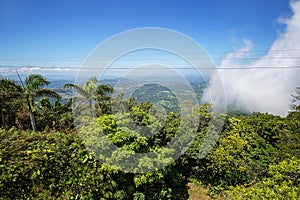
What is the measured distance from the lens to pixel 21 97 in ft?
39.5

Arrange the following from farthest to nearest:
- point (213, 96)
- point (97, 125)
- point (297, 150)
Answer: point (213, 96), point (297, 150), point (97, 125)

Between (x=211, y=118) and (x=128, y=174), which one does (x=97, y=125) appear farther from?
(x=211, y=118)

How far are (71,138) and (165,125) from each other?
172 inches

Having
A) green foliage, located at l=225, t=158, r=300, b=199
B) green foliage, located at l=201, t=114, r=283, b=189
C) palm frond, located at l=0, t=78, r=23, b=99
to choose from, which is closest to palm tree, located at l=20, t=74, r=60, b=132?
palm frond, located at l=0, t=78, r=23, b=99

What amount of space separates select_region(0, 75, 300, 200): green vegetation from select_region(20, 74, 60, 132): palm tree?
53 mm

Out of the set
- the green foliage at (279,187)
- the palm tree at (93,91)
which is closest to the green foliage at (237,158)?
the green foliage at (279,187)

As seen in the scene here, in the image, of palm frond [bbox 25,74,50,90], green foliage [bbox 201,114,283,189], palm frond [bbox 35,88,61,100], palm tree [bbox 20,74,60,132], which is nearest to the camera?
green foliage [bbox 201,114,283,189]

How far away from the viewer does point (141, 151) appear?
754 centimetres

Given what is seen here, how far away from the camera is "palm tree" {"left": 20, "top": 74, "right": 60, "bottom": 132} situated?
12.0 meters

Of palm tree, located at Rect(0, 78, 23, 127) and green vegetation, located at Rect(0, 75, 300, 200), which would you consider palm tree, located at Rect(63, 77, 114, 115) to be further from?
palm tree, located at Rect(0, 78, 23, 127)

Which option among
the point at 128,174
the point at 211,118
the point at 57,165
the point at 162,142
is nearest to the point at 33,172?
the point at 57,165

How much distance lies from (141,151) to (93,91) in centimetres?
1072

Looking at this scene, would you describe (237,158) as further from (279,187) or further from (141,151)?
(141,151)

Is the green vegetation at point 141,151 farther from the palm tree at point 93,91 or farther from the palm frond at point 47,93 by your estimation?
the palm tree at point 93,91
